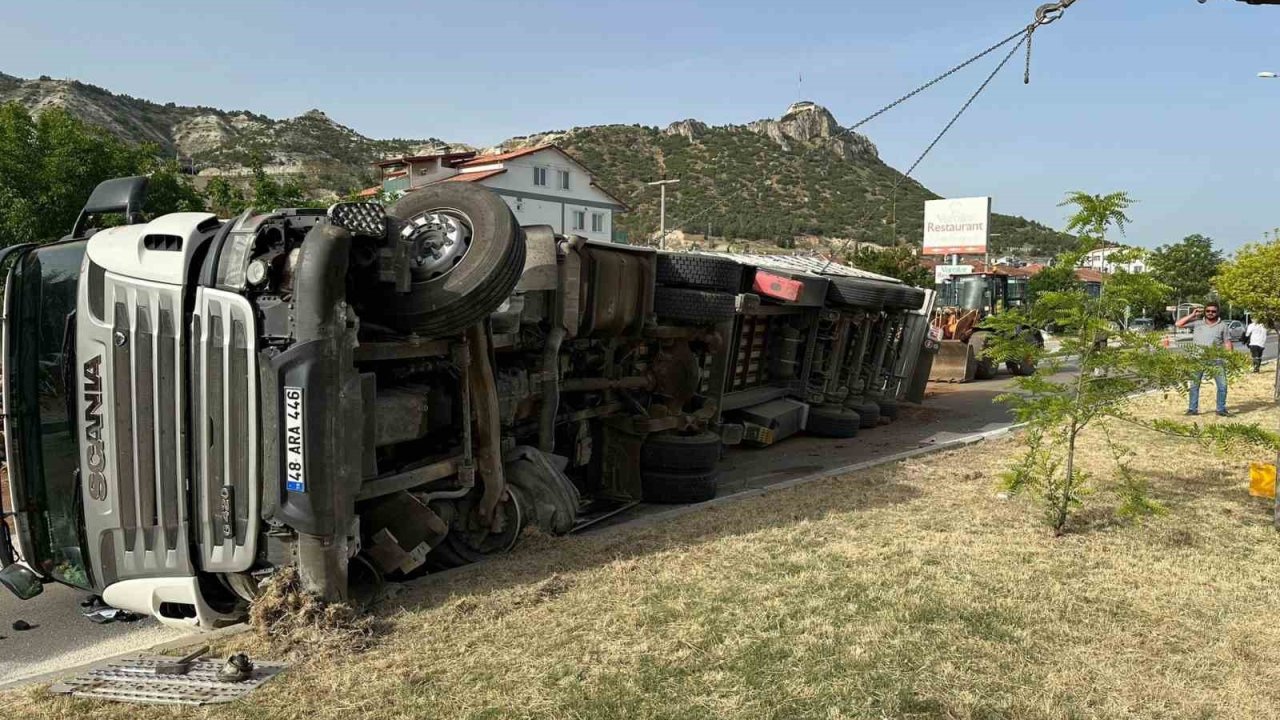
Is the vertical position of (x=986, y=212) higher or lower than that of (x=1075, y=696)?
higher

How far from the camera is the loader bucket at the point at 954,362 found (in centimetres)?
1797

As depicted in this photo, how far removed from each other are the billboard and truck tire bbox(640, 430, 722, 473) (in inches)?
1897

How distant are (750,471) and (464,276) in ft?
16.6

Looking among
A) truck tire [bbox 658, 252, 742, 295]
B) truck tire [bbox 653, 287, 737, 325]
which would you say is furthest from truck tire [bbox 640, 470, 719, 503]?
truck tire [bbox 658, 252, 742, 295]

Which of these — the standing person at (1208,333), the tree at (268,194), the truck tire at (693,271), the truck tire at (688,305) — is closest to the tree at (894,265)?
the standing person at (1208,333)

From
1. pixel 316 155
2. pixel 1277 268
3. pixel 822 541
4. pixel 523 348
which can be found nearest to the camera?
pixel 822 541

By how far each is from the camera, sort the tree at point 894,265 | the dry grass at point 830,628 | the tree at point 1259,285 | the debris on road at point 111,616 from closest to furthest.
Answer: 1. the dry grass at point 830,628
2. the debris on road at point 111,616
3. the tree at point 1259,285
4. the tree at point 894,265

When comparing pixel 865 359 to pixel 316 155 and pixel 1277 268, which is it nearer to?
pixel 1277 268

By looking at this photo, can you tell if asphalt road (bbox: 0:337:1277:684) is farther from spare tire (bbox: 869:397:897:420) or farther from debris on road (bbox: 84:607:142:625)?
spare tire (bbox: 869:397:897:420)

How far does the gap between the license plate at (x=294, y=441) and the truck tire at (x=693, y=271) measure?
3760mm

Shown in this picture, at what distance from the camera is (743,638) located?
13.0ft

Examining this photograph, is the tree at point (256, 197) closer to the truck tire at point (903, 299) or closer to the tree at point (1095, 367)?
the truck tire at point (903, 299)

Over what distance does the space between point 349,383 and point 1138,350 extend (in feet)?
16.3

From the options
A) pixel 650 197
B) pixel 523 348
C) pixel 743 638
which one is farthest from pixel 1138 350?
pixel 650 197
